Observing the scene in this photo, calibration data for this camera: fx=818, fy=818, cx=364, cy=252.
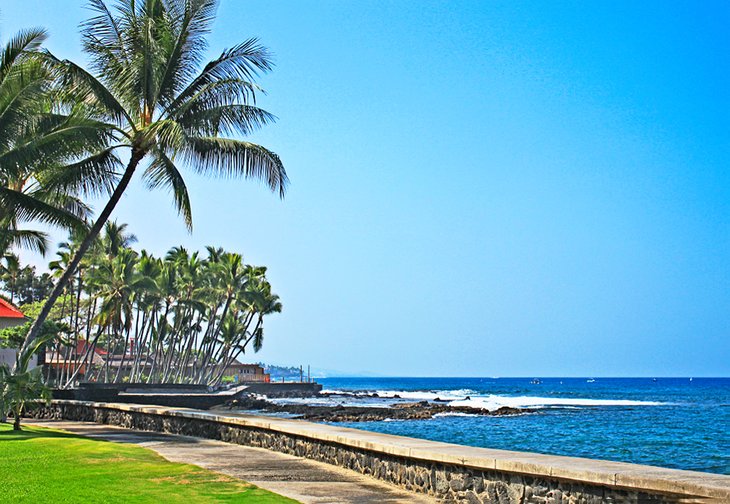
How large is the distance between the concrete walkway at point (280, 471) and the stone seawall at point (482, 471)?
24cm

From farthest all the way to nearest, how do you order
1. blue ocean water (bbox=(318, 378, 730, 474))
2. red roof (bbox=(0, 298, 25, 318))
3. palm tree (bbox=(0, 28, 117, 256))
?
red roof (bbox=(0, 298, 25, 318)) < blue ocean water (bbox=(318, 378, 730, 474)) < palm tree (bbox=(0, 28, 117, 256))

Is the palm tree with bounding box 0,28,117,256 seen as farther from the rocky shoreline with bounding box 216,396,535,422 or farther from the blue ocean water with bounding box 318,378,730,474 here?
the rocky shoreline with bounding box 216,396,535,422

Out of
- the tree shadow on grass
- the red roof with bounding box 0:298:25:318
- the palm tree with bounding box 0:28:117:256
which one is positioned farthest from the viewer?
the red roof with bounding box 0:298:25:318

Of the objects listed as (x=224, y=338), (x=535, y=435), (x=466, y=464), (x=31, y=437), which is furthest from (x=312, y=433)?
(x=224, y=338)

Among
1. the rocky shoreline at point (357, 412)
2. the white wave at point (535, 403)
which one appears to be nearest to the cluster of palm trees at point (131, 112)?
the rocky shoreline at point (357, 412)

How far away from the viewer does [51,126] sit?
20.5m

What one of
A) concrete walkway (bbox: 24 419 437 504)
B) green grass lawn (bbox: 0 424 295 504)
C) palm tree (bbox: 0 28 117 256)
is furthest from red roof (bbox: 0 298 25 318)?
green grass lawn (bbox: 0 424 295 504)

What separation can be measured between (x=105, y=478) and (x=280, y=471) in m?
2.58

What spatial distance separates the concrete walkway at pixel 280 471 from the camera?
10040mm

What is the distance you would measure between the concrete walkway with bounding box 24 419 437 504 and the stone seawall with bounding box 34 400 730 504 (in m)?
0.24

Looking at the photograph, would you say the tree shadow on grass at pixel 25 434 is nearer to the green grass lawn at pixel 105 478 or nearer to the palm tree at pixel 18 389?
the palm tree at pixel 18 389

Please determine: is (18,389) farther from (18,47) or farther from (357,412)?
(357,412)

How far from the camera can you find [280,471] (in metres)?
12.2

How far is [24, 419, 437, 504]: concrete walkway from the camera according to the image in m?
10.0
